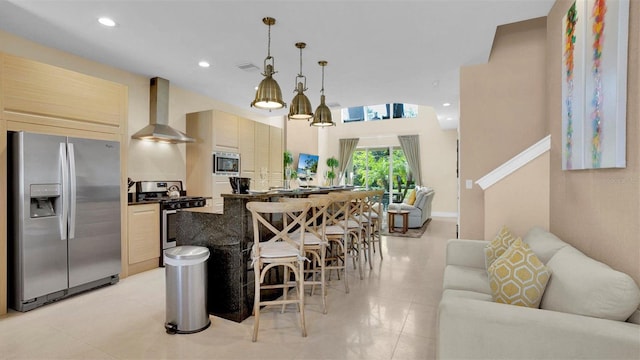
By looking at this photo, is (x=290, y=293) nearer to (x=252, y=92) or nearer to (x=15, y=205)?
(x=15, y=205)

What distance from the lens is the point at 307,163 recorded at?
925 centimetres

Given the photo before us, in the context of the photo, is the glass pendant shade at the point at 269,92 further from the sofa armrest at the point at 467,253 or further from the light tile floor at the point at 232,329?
the sofa armrest at the point at 467,253

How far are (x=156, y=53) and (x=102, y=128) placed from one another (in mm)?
1095

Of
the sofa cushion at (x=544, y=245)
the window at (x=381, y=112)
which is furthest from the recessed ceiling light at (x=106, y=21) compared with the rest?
the window at (x=381, y=112)

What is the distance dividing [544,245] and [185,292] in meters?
2.66

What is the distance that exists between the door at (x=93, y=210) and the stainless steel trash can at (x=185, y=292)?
4.85 ft

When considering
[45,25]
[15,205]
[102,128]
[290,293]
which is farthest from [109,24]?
[290,293]

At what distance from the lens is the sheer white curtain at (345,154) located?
1042cm

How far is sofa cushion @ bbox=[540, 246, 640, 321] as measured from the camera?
128 centimetres

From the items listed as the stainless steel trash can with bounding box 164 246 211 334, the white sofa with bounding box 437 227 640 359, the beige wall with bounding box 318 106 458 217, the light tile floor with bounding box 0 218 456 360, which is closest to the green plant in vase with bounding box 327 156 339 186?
the beige wall with bounding box 318 106 458 217

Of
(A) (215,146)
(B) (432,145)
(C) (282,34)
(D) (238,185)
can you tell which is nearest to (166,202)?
(A) (215,146)

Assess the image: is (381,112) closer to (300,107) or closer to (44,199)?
(300,107)

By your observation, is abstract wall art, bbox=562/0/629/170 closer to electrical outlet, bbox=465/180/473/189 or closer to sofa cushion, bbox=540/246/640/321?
sofa cushion, bbox=540/246/640/321

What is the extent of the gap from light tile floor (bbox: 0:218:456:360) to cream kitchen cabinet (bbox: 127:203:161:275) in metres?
0.47
